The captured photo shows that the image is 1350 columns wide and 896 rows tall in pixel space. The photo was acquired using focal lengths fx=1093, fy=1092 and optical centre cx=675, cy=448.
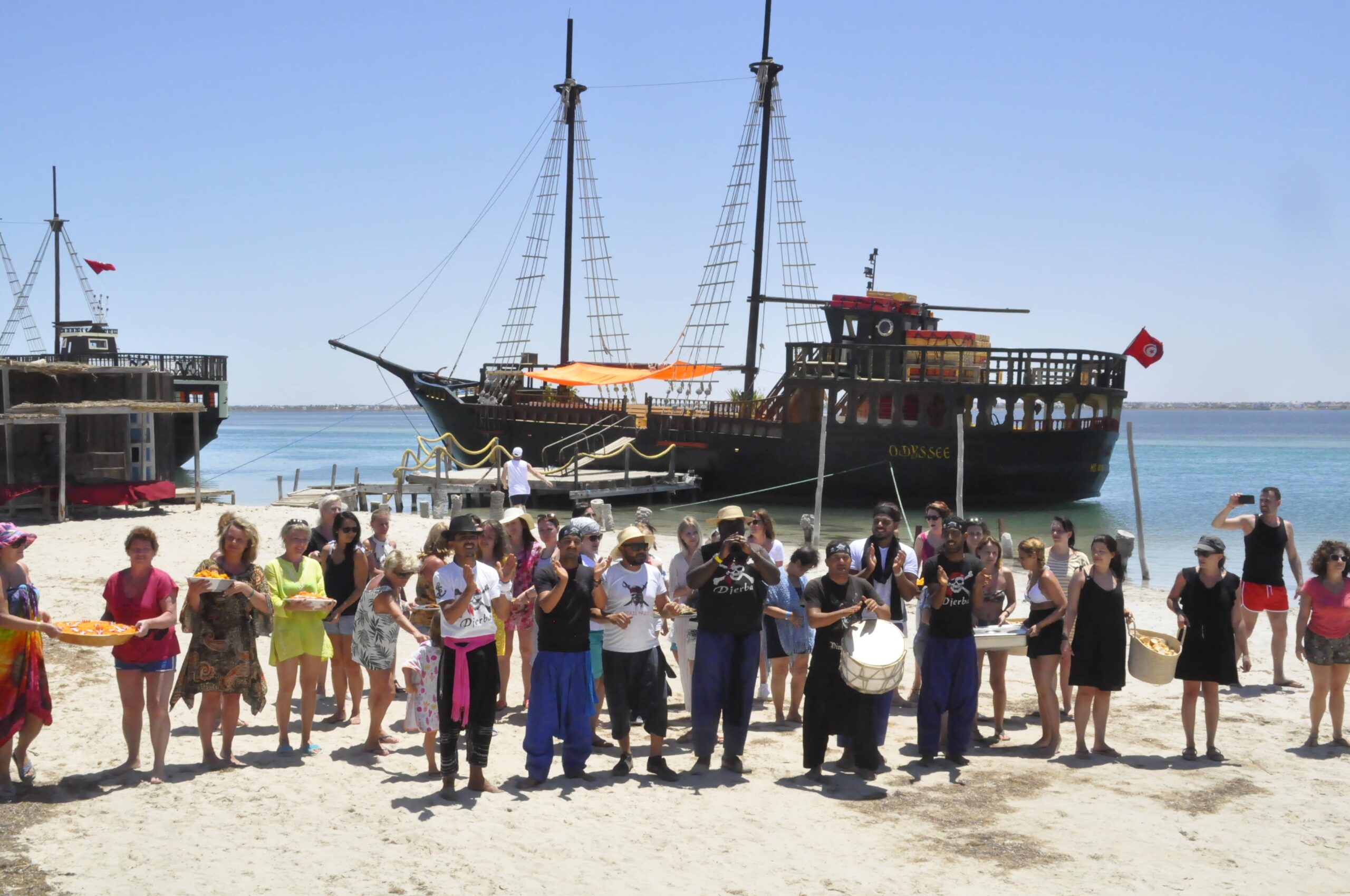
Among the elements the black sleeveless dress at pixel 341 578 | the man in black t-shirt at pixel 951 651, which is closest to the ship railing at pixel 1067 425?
the man in black t-shirt at pixel 951 651

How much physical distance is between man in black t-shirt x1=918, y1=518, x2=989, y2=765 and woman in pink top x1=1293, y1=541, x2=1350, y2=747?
2228mm

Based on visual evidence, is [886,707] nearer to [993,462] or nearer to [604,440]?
[993,462]

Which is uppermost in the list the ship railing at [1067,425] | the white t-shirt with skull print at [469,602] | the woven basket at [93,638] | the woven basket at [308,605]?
the ship railing at [1067,425]

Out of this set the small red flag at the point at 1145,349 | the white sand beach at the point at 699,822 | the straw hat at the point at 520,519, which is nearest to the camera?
the white sand beach at the point at 699,822

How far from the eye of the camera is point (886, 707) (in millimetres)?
6801

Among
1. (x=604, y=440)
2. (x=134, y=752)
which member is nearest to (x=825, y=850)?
(x=134, y=752)

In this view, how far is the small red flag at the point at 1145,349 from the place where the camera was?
22.0 metres

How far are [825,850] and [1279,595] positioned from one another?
574cm

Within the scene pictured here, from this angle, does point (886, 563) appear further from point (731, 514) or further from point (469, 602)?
point (469, 602)

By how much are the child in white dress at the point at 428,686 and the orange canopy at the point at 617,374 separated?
89.8 ft

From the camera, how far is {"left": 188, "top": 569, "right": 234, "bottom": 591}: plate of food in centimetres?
627

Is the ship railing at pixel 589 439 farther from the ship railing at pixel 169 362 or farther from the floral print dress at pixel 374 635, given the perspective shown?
the floral print dress at pixel 374 635

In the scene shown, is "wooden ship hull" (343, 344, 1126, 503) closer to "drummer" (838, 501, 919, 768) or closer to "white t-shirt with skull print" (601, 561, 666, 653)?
"drummer" (838, 501, 919, 768)

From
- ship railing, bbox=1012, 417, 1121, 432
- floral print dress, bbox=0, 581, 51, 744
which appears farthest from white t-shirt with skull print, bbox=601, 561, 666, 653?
ship railing, bbox=1012, 417, 1121, 432
